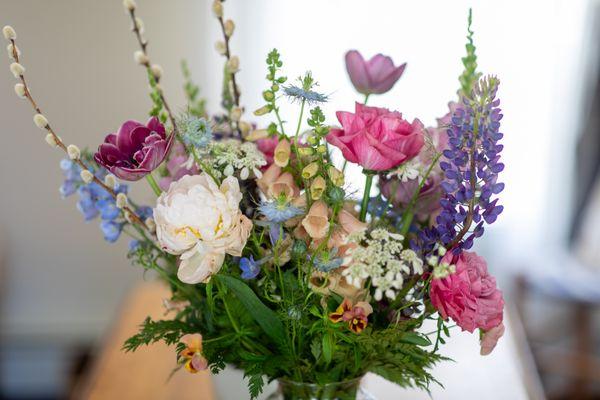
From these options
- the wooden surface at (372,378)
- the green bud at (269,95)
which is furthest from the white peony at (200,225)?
the wooden surface at (372,378)

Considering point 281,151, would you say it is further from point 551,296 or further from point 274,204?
point 551,296

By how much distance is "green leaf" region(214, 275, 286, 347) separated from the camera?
69 centimetres

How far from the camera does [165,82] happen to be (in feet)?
8.20

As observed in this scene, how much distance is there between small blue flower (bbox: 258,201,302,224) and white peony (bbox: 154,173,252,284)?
2cm

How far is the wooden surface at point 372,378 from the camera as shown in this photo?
3.71 feet

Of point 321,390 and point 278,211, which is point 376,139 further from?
point 321,390

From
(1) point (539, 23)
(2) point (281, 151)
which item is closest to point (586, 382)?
(1) point (539, 23)

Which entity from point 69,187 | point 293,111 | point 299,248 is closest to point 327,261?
point 299,248

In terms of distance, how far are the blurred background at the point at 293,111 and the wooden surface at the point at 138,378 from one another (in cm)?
98

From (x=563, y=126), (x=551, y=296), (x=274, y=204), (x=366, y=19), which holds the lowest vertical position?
(x=551, y=296)

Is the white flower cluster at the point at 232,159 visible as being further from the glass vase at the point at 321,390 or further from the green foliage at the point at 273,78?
the glass vase at the point at 321,390

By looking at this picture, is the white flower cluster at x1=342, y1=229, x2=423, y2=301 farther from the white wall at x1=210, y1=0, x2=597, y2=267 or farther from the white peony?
the white wall at x1=210, y1=0, x2=597, y2=267

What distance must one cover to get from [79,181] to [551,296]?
1971 mm

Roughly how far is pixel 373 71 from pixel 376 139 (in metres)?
0.14
